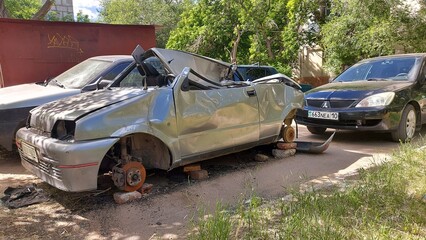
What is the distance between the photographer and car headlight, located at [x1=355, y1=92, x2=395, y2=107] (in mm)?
6180

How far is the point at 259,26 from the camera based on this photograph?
17.8 metres

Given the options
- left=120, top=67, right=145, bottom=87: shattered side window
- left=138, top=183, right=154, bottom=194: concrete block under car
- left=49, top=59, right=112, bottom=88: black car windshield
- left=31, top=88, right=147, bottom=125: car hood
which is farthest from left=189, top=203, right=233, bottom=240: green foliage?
left=49, top=59, right=112, bottom=88: black car windshield

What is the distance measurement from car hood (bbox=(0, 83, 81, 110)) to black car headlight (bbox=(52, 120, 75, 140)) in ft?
5.60

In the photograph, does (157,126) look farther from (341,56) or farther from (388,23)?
(341,56)

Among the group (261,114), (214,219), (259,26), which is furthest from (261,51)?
A: (214,219)

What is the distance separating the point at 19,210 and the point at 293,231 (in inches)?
114

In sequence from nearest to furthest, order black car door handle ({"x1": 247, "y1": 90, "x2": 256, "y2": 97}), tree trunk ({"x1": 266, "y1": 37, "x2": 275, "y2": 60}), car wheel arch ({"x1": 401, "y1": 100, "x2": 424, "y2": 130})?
black car door handle ({"x1": 247, "y1": 90, "x2": 256, "y2": 97}) → car wheel arch ({"x1": 401, "y1": 100, "x2": 424, "y2": 130}) → tree trunk ({"x1": 266, "y1": 37, "x2": 275, "y2": 60})

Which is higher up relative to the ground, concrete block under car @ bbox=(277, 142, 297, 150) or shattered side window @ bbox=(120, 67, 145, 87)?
shattered side window @ bbox=(120, 67, 145, 87)

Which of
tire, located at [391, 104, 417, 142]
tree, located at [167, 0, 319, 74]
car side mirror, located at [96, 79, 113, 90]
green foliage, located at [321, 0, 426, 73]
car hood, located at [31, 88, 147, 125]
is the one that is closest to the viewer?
car hood, located at [31, 88, 147, 125]

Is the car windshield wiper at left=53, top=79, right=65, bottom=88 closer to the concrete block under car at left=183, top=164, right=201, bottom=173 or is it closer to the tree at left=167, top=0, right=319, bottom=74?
the concrete block under car at left=183, top=164, right=201, bottom=173

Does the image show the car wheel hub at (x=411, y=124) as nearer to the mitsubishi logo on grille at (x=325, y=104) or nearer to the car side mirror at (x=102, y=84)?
the mitsubishi logo on grille at (x=325, y=104)

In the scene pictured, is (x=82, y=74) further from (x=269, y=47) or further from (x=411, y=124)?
(x=269, y=47)

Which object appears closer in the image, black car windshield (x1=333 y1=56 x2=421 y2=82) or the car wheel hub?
the car wheel hub

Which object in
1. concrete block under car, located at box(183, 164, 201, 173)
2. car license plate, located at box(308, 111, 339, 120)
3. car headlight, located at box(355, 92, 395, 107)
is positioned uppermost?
car headlight, located at box(355, 92, 395, 107)
